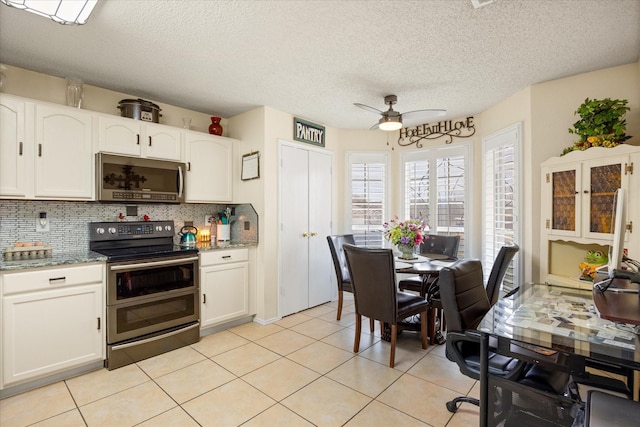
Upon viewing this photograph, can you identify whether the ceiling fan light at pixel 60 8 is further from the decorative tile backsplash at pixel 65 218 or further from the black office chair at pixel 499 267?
the black office chair at pixel 499 267

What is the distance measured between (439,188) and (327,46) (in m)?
2.65

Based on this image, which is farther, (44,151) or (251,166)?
(251,166)

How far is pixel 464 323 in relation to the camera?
1.80 metres

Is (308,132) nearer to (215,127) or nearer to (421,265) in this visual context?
(215,127)

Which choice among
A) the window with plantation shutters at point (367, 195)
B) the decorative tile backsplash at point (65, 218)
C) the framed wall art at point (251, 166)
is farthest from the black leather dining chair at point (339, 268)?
the framed wall art at point (251, 166)

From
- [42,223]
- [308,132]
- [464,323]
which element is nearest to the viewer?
[464,323]

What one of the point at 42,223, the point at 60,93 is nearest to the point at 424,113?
the point at 60,93

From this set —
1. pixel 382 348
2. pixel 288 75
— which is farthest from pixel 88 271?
pixel 382 348

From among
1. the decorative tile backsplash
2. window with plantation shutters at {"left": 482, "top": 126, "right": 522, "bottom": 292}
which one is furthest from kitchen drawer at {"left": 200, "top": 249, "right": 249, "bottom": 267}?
window with plantation shutters at {"left": 482, "top": 126, "right": 522, "bottom": 292}

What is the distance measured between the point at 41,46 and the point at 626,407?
3928 millimetres

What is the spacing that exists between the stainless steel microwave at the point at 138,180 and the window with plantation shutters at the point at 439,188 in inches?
118

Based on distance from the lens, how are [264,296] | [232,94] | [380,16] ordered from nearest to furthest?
[380,16] → [232,94] → [264,296]

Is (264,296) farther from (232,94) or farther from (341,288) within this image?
(232,94)

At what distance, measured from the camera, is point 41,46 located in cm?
231
